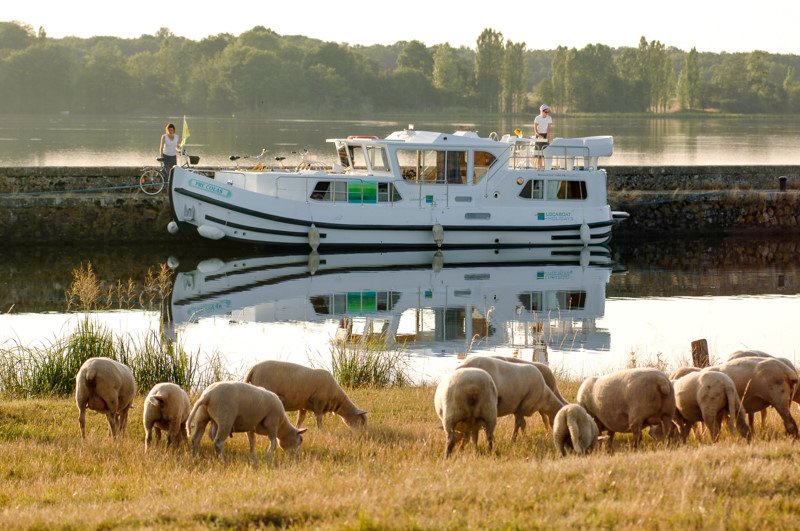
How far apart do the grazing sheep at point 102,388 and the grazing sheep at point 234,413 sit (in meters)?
0.92

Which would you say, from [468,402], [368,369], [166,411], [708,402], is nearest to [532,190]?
[368,369]

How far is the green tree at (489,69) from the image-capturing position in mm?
152250

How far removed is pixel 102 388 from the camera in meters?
8.84

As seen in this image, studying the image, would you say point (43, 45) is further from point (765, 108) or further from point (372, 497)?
point (372, 497)

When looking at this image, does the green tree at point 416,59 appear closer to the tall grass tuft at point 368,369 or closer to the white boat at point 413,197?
the white boat at point 413,197

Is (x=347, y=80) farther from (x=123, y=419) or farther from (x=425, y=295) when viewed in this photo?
(x=123, y=419)

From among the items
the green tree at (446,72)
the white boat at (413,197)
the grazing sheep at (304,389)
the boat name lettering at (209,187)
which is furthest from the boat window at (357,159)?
the green tree at (446,72)

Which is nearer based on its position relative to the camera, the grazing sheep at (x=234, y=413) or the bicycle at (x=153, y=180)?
the grazing sheep at (x=234, y=413)

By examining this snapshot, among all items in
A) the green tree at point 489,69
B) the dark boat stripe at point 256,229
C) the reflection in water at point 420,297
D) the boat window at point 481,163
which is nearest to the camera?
the reflection in water at point 420,297

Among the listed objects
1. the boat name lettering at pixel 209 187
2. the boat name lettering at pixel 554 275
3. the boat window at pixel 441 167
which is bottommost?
the boat name lettering at pixel 554 275

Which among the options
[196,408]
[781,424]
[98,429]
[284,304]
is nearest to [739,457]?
[781,424]

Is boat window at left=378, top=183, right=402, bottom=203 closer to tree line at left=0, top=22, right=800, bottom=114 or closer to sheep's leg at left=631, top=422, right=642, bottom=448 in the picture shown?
sheep's leg at left=631, top=422, right=642, bottom=448

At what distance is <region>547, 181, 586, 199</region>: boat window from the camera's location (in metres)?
27.5

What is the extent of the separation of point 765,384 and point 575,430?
1.50 meters
